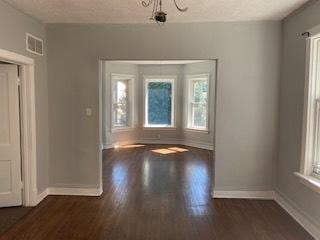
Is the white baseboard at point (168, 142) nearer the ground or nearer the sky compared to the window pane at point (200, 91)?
nearer the ground

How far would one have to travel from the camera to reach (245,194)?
4.09m

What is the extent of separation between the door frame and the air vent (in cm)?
16

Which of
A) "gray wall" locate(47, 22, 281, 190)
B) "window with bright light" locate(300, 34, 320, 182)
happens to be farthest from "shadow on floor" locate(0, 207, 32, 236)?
"window with bright light" locate(300, 34, 320, 182)

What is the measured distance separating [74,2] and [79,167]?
7.66 ft

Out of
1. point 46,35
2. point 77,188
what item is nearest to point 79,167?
point 77,188

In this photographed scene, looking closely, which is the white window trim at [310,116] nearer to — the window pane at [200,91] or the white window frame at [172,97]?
the window pane at [200,91]

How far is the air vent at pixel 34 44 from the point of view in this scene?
358 cm

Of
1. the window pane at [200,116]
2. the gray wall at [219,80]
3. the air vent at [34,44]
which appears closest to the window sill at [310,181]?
the gray wall at [219,80]

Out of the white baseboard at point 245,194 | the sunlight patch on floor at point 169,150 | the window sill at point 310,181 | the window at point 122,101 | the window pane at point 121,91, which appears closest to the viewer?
the window sill at point 310,181

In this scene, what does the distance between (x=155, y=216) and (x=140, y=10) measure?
2574mm

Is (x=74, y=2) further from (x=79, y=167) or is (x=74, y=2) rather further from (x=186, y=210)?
(x=186, y=210)

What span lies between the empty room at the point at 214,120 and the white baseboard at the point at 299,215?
0.02 m

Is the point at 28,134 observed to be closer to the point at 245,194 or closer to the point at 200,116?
the point at 245,194

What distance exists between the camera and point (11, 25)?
319 centimetres
